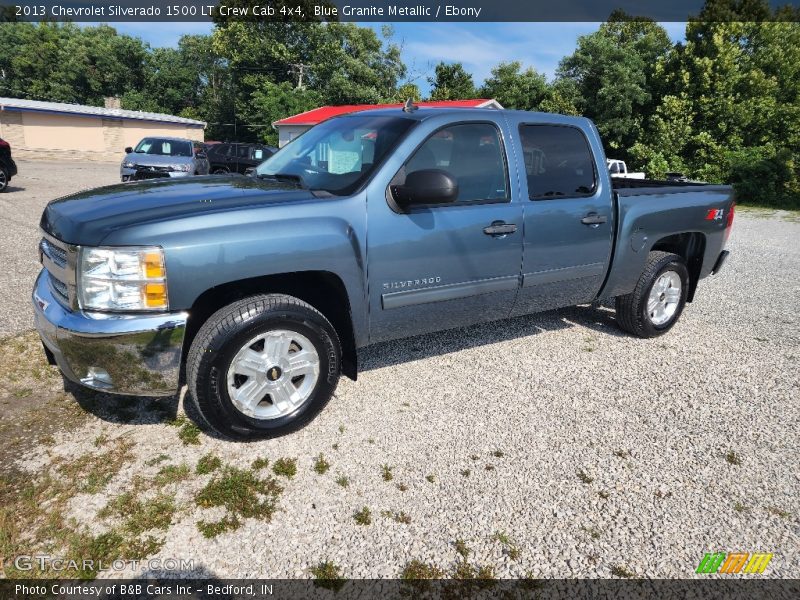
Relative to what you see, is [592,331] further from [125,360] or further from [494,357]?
[125,360]

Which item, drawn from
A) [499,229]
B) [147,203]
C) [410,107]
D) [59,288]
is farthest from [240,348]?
[410,107]

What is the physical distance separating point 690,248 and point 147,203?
4.75 m

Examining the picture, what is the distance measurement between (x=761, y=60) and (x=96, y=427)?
34408 millimetres

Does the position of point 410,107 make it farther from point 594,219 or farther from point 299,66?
point 299,66


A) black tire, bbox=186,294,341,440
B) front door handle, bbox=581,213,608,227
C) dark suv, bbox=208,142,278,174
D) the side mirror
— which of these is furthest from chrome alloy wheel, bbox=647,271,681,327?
dark suv, bbox=208,142,278,174

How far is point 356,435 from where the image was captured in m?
3.21

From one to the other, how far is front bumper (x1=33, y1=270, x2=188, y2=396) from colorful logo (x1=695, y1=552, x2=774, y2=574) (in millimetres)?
2676

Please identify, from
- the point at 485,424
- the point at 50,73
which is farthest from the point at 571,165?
the point at 50,73

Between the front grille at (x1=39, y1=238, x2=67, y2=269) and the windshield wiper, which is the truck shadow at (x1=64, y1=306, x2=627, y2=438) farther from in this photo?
the windshield wiper

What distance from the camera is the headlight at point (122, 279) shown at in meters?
2.56

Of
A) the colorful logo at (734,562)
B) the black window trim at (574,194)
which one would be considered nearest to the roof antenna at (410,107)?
the black window trim at (574,194)

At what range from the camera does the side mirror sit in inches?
118

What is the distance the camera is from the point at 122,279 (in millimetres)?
2564

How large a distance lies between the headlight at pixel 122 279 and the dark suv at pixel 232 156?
17668 millimetres
